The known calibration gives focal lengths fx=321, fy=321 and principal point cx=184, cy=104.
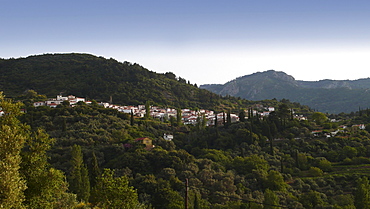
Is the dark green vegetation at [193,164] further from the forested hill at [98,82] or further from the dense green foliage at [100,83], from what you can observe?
the forested hill at [98,82]

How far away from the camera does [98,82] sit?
117 metres

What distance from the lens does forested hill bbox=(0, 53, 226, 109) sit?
11025 cm

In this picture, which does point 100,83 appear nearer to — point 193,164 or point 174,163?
point 174,163

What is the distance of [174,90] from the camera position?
130 m

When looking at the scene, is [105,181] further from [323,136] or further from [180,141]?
[323,136]

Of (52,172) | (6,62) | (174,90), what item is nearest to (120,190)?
(52,172)

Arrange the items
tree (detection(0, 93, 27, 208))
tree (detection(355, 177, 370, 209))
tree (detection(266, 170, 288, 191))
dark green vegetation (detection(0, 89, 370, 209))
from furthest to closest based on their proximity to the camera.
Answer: tree (detection(266, 170, 288, 191)), tree (detection(355, 177, 370, 209)), dark green vegetation (detection(0, 89, 370, 209)), tree (detection(0, 93, 27, 208))

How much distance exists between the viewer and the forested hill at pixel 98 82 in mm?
110250

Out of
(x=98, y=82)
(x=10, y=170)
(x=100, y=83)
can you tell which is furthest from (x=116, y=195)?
(x=98, y=82)

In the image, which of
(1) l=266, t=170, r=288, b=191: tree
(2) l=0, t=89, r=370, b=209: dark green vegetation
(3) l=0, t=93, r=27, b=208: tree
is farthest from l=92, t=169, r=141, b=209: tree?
(1) l=266, t=170, r=288, b=191: tree

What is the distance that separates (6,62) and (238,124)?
393 ft

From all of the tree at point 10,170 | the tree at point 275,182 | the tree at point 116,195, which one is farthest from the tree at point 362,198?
the tree at point 10,170

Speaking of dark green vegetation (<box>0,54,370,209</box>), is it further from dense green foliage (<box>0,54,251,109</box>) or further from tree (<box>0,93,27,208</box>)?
dense green foliage (<box>0,54,251,109</box>)

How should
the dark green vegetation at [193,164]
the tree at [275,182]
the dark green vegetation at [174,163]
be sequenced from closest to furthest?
the dark green vegetation at [174,163] < the dark green vegetation at [193,164] < the tree at [275,182]
